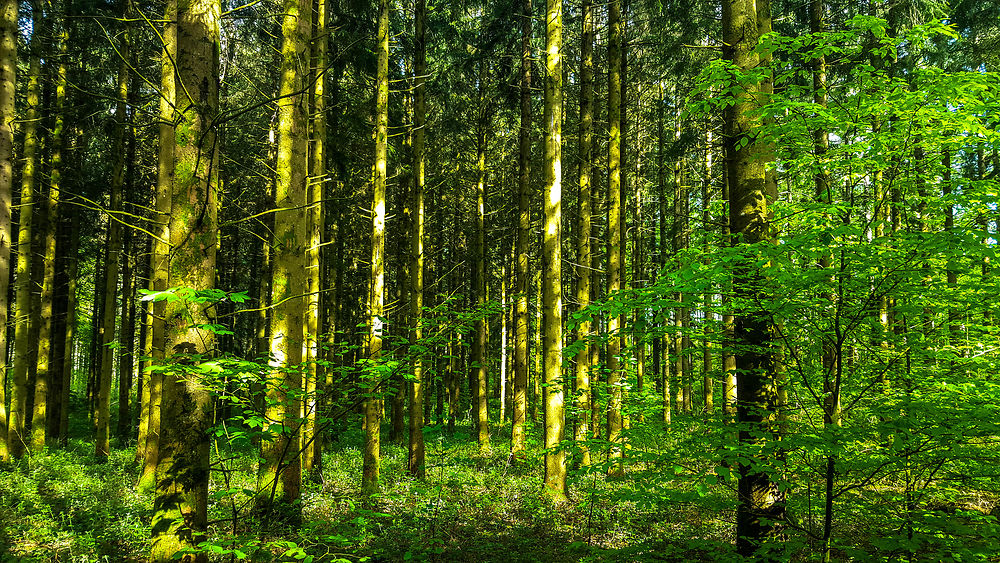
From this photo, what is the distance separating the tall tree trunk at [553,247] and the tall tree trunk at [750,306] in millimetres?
4482

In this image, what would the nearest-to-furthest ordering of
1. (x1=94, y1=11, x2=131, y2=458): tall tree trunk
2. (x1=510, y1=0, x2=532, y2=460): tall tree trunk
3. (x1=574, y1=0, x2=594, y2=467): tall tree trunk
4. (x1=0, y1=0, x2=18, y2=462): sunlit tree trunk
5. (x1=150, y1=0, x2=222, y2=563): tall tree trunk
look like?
(x1=150, y1=0, x2=222, y2=563): tall tree trunk
(x1=0, y1=0, x2=18, y2=462): sunlit tree trunk
(x1=574, y1=0, x2=594, y2=467): tall tree trunk
(x1=94, y1=11, x2=131, y2=458): tall tree trunk
(x1=510, y1=0, x2=532, y2=460): tall tree trunk

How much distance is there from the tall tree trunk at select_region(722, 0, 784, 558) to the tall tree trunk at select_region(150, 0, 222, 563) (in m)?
4.18

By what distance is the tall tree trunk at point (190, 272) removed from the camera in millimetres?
3357

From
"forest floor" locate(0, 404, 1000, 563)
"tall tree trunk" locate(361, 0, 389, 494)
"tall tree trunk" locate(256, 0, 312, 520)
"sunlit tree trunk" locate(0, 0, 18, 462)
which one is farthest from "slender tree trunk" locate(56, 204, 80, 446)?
"tall tree trunk" locate(256, 0, 312, 520)

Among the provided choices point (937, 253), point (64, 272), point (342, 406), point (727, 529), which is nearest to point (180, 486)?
point (342, 406)

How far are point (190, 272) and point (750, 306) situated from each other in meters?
4.43

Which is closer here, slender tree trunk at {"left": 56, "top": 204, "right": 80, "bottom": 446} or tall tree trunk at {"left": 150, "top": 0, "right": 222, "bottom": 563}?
tall tree trunk at {"left": 150, "top": 0, "right": 222, "bottom": 563}

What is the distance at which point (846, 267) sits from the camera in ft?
12.7

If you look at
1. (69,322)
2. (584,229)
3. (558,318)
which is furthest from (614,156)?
(69,322)

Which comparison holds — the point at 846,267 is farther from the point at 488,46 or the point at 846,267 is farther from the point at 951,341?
the point at 488,46

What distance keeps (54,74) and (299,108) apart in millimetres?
12006

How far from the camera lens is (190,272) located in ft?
11.4

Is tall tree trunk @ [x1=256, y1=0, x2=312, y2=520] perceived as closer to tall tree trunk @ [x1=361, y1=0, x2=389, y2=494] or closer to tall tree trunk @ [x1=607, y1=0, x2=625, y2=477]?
tall tree trunk @ [x1=361, y1=0, x2=389, y2=494]

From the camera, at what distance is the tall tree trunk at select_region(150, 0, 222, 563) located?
3357 mm
